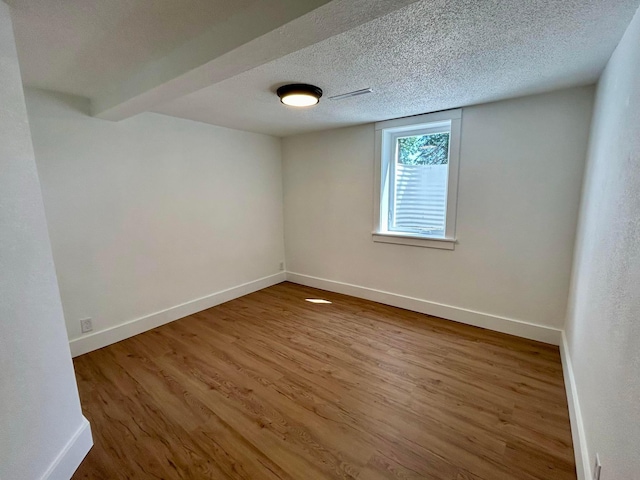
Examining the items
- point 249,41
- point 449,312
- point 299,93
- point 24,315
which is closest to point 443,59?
point 299,93

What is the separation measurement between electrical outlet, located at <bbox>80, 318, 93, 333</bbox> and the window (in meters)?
3.03

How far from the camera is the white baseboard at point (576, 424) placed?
4.41 ft

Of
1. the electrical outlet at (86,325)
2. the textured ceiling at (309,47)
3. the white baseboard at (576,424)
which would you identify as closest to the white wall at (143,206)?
the electrical outlet at (86,325)

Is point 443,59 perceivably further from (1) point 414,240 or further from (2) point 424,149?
(1) point 414,240

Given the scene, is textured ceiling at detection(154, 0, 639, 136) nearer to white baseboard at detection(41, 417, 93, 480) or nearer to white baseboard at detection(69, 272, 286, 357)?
white baseboard at detection(69, 272, 286, 357)

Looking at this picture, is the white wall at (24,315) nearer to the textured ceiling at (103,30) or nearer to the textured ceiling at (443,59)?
the textured ceiling at (103,30)

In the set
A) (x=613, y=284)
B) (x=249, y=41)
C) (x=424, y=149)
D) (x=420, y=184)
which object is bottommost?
(x=613, y=284)

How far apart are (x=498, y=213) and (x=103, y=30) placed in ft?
10.4

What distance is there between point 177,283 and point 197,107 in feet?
6.13

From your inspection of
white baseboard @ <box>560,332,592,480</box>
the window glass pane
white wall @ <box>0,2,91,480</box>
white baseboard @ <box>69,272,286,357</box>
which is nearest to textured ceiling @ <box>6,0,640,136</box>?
white wall @ <box>0,2,91,480</box>

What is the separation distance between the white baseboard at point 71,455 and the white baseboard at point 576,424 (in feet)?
7.87

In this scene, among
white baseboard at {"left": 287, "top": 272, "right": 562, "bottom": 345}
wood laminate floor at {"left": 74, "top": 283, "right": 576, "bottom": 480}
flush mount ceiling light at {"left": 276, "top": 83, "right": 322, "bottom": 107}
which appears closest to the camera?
wood laminate floor at {"left": 74, "top": 283, "right": 576, "bottom": 480}

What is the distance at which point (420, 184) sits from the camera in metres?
3.33

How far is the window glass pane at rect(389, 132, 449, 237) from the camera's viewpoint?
3.18 meters
